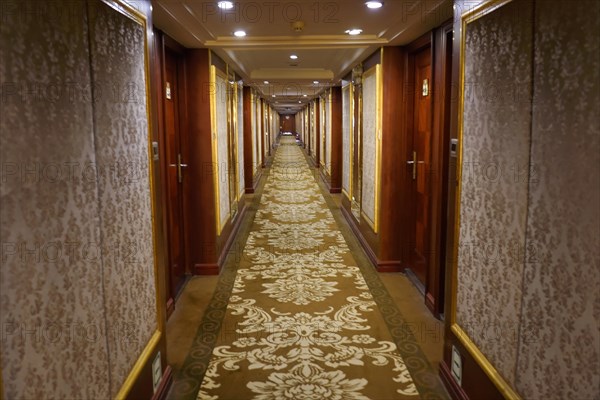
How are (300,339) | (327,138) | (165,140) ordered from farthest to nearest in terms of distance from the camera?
(327,138), (165,140), (300,339)

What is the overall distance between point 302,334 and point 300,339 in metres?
0.08

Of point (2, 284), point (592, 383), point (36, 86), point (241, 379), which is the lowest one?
point (241, 379)

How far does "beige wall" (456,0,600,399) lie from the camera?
1446mm

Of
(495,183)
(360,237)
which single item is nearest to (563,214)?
(495,183)

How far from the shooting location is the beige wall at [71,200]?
1283mm

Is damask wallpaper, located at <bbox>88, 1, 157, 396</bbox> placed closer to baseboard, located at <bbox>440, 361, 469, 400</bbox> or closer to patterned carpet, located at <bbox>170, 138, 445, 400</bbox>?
patterned carpet, located at <bbox>170, 138, 445, 400</bbox>

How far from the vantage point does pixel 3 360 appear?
1.22 metres

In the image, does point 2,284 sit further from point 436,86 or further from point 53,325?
point 436,86

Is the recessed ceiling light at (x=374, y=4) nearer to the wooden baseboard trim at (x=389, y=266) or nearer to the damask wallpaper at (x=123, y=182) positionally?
the damask wallpaper at (x=123, y=182)

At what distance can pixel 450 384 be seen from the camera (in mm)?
2674

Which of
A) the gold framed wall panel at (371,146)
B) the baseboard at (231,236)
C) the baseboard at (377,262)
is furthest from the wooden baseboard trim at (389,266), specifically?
the baseboard at (231,236)

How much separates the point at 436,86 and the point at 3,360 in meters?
3.45

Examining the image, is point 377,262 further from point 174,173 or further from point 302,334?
point 174,173

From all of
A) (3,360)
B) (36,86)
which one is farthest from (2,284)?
(36,86)
